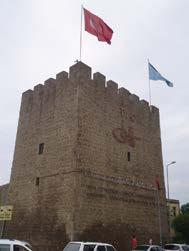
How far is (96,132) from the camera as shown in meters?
20.3

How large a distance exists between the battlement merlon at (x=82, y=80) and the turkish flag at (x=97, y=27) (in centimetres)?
220

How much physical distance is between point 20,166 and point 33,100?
4749 mm

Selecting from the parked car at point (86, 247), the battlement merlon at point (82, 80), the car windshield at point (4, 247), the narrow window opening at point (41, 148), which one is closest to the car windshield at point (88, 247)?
the parked car at point (86, 247)

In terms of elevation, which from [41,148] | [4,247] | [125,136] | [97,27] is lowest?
[4,247]

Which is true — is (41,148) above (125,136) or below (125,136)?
below

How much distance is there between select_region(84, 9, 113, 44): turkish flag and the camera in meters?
21.2

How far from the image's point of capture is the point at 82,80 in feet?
67.5

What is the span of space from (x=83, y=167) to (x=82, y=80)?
538cm

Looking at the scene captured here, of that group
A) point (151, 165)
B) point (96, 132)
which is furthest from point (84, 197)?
point (151, 165)

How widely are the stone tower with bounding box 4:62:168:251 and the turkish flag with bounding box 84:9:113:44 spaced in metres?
2.34

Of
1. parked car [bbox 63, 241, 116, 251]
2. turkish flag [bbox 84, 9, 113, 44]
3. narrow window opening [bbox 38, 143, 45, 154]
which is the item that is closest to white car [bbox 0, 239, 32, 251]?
parked car [bbox 63, 241, 116, 251]

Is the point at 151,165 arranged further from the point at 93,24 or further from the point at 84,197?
the point at 93,24

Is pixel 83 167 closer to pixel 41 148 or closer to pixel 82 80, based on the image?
pixel 41 148

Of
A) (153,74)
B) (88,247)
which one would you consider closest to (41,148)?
(88,247)
